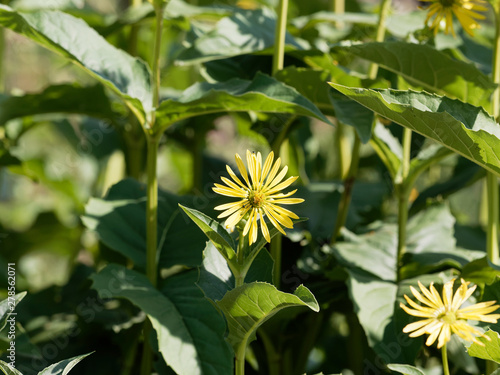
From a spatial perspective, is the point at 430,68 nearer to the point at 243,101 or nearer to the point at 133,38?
the point at 243,101

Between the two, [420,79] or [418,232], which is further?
[418,232]

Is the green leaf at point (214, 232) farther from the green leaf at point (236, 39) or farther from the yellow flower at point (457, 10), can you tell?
the yellow flower at point (457, 10)

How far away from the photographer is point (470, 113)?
60 centimetres

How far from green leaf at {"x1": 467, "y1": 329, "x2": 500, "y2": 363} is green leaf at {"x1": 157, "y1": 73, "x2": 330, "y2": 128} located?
0.91ft

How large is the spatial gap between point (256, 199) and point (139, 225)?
33 centimetres

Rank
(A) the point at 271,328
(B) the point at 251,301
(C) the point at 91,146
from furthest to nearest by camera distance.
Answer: (C) the point at 91,146 < (A) the point at 271,328 < (B) the point at 251,301

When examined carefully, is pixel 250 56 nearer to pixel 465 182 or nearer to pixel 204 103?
pixel 204 103

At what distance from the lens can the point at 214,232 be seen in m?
0.54


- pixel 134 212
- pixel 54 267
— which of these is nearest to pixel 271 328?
pixel 134 212

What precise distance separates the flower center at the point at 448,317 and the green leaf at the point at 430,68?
1.05ft

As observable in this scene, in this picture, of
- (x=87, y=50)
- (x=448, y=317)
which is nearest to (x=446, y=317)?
(x=448, y=317)

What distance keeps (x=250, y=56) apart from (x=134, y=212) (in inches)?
12.2

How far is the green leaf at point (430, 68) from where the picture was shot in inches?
27.9

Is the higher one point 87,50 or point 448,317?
point 87,50
